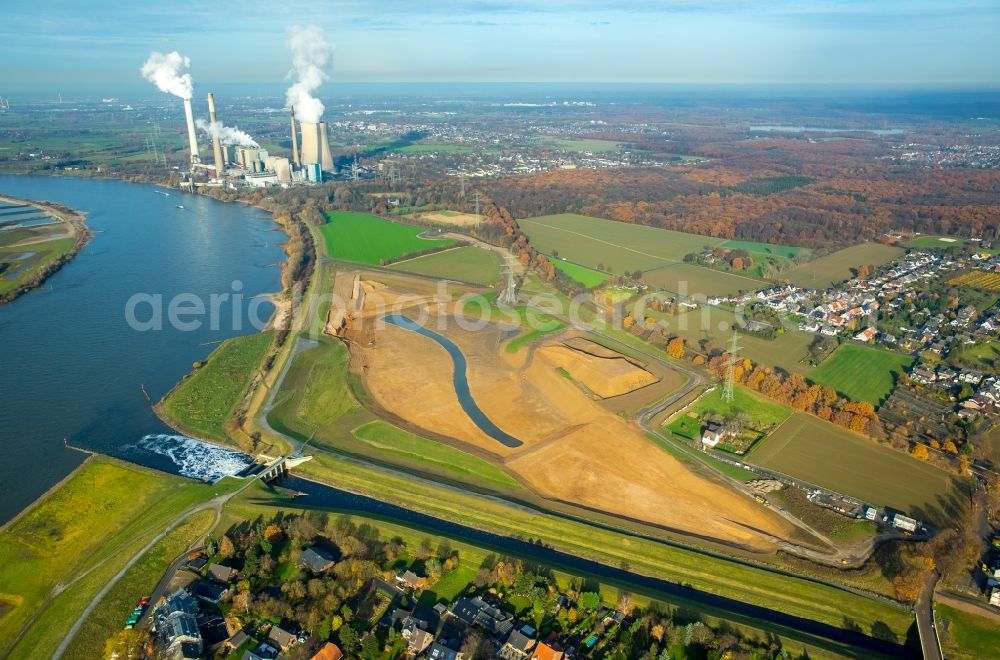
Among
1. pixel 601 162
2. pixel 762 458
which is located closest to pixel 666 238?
pixel 762 458

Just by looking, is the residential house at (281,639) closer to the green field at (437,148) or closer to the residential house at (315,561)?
the residential house at (315,561)

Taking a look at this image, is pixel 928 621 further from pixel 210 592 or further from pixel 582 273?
pixel 582 273

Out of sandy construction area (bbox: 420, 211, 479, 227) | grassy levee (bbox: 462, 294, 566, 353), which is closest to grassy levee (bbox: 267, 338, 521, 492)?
grassy levee (bbox: 462, 294, 566, 353)

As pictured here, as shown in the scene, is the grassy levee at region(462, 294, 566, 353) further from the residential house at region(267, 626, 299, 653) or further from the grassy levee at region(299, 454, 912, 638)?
the residential house at region(267, 626, 299, 653)

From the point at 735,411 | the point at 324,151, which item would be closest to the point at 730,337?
the point at 735,411

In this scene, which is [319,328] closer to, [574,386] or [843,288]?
[574,386]

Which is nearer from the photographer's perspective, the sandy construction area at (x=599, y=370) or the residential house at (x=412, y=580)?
the residential house at (x=412, y=580)

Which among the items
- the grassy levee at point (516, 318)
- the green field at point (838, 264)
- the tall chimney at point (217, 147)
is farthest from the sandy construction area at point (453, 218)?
the tall chimney at point (217, 147)
